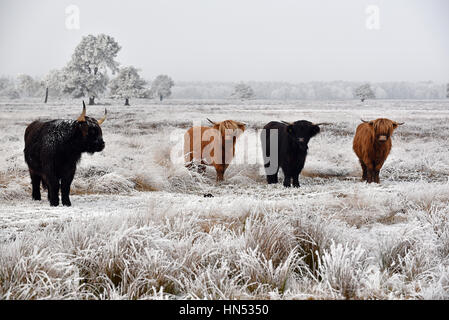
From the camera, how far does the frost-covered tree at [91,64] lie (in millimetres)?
8391

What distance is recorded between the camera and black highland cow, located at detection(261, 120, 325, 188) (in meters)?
6.17

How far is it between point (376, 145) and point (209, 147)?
103 inches

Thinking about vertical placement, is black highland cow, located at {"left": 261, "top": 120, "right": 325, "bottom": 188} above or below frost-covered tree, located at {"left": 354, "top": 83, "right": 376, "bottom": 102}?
below

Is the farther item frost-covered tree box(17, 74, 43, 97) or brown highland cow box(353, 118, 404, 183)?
frost-covered tree box(17, 74, 43, 97)

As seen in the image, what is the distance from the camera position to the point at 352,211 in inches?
155

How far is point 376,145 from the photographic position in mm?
6613

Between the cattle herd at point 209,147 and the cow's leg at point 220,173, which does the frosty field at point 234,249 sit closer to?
the cattle herd at point 209,147

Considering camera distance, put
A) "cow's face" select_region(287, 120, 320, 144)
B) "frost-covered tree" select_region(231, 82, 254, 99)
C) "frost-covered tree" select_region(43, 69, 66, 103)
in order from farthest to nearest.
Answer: "frost-covered tree" select_region(231, 82, 254, 99), "frost-covered tree" select_region(43, 69, 66, 103), "cow's face" select_region(287, 120, 320, 144)

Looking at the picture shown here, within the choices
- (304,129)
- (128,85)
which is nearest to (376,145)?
(304,129)

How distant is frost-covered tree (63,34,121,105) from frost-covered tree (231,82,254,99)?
38.7 ft

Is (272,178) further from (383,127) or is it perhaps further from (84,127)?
(84,127)

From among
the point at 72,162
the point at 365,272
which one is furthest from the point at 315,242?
the point at 72,162

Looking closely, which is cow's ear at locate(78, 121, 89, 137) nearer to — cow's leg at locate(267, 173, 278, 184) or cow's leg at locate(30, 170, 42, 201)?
cow's leg at locate(30, 170, 42, 201)

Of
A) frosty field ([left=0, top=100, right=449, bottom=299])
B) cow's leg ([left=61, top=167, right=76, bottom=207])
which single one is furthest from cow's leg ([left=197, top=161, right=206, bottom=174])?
cow's leg ([left=61, top=167, right=76, bottom=207])
